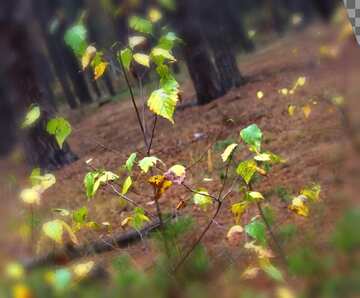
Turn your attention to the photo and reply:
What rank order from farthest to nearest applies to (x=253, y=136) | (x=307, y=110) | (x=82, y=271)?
1. (x=307, y=110)
2. (x=253, y=136)
3. (x=82, y=271)

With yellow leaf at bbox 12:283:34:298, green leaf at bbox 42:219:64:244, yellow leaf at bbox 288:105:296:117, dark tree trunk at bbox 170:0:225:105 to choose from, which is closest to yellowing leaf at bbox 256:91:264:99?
dark tree trunk at bbox 170:0:225:105

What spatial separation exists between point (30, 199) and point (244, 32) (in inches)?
107

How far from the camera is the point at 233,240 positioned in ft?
7.97

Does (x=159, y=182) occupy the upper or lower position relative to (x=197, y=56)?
lower

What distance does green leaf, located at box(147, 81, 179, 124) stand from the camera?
1.71 metres

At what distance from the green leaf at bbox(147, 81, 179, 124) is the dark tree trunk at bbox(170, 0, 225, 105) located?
3.58 feet

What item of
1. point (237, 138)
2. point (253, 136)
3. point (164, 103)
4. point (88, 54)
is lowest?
point (237, 138)

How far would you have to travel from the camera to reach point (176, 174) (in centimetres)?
175

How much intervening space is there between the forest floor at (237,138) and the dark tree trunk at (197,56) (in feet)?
0.31

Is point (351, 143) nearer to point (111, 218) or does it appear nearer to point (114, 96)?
point (111, 218)

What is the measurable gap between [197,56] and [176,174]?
71.2 inches

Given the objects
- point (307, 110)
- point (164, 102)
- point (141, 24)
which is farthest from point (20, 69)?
point (307, 110)

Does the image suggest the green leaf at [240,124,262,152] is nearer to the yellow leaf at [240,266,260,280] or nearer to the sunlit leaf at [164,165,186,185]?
the sunlit leaf at [164,165,186,185]

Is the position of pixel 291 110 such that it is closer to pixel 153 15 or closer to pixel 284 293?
pixel 153 15
